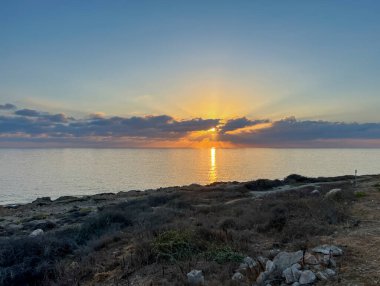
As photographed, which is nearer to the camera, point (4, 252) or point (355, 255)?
point (355, 255)

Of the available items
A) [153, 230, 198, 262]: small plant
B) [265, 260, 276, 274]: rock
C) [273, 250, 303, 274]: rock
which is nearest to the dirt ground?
[273, 250, 303, 274]: rock

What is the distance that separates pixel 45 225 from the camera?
64.2ft

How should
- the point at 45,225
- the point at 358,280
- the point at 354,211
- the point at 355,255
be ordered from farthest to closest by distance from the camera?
1. the point at 45,225
2. the point at 354,211
3. the point at 355,255
4. the point at 358,280

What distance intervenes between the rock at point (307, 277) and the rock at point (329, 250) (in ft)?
4.41

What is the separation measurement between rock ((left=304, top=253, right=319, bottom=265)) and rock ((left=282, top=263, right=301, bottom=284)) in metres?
0.46

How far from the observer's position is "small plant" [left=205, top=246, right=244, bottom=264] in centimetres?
831

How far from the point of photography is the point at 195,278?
7.25m

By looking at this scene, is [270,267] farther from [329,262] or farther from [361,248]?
[361,248]

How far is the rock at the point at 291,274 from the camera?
693cm

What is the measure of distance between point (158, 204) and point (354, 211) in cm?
1316

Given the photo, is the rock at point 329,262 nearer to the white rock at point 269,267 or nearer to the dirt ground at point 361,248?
the dirt ground at point 361,248

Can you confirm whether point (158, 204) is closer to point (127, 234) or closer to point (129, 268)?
point (127, 234)

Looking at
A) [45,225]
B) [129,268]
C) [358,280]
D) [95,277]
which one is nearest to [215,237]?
[129,268]

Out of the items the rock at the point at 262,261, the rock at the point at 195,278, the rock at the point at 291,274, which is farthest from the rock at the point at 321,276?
the rock at the point at 195,278
